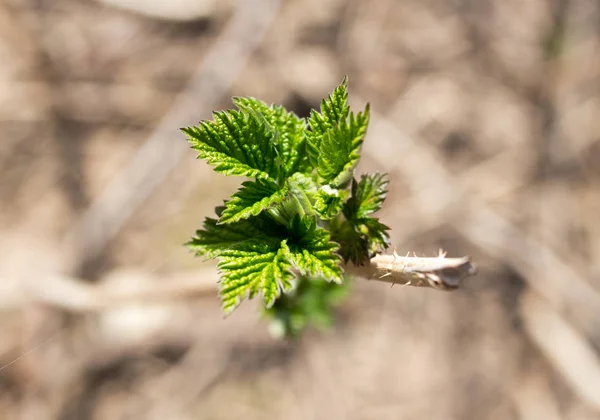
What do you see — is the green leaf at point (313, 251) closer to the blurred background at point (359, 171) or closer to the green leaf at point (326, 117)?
the green leaf at point (326, 117)

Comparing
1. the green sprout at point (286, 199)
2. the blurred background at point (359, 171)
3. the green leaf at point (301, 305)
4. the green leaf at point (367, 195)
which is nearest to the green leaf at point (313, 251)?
the green sprout at point (286, 199)

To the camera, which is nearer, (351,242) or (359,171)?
(351,242)

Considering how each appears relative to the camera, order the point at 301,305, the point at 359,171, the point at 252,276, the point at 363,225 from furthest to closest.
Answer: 1. the point at 359,171
2. the point at 301,305
3. the point at 363,225
4. the point at 252,276

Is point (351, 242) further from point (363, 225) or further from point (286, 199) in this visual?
point (286, 199)

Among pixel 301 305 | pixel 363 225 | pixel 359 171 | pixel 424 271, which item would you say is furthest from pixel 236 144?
pixel 359 171

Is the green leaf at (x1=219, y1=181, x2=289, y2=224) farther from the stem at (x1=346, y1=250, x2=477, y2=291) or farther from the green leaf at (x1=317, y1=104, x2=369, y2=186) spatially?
the stem at (x1=346, y1=250, x2=477, y2=291)

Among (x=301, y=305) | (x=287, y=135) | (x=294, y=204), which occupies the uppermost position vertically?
(x=287, y=135)

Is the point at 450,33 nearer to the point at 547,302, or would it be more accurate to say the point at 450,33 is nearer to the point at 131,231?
the point at 547,302

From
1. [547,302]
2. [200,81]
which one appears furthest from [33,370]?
[547,302]
